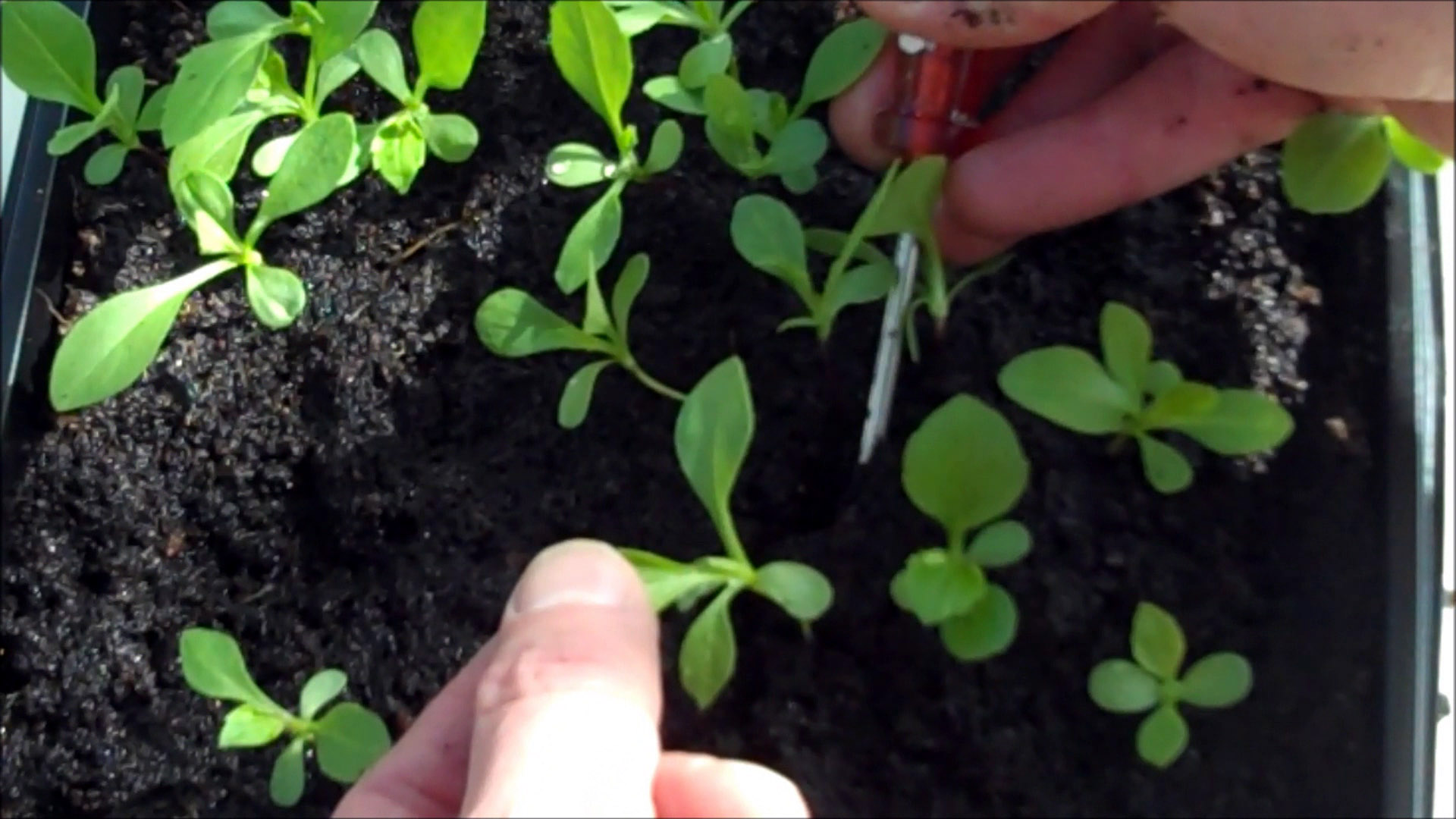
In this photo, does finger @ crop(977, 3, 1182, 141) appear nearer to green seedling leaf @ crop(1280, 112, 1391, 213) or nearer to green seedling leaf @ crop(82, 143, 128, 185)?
green seedling leaf @ crop(1280, 112, 1391, 213)

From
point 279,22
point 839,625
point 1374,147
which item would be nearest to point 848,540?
point 839,625

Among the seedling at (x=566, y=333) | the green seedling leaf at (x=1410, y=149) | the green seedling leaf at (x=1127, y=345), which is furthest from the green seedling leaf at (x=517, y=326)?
the green seedling leaf at (x=1410, y=149)

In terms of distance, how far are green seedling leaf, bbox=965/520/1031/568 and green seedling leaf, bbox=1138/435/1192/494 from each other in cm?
6

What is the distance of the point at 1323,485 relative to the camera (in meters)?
0.61

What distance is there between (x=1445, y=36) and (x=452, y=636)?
0.45 m

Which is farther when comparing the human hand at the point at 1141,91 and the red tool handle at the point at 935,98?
the red tool handle at the point at 935,98

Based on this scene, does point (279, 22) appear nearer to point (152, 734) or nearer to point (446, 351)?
point (446, 351)

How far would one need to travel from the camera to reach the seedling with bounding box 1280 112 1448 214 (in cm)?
58

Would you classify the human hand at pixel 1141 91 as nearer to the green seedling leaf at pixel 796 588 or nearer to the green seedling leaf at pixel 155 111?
the green seedling leaf at pixel 796 588

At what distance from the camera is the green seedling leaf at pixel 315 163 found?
2.16 feet

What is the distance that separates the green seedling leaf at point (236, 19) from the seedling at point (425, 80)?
0.05m

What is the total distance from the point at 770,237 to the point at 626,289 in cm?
7

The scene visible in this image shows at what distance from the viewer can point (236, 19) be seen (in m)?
0.71

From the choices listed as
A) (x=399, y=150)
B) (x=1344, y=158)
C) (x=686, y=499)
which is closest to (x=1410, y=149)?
(x=1344, y=158)
